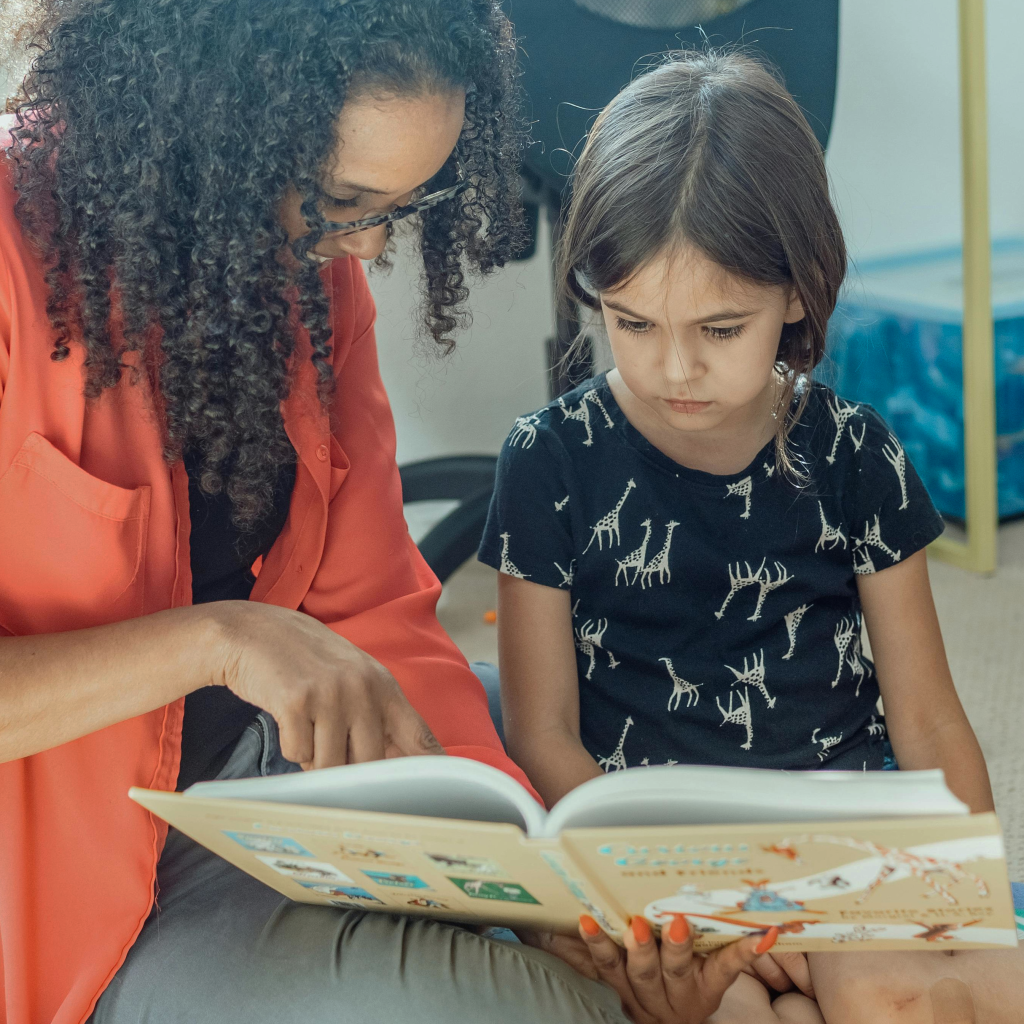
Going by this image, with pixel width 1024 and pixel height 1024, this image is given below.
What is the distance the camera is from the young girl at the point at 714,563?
978 mm

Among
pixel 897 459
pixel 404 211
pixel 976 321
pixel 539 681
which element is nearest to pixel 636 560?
pixel 539 681

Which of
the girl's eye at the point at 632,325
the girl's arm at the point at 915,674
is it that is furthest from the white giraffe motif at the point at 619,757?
the girl's eye at the point at 632,325

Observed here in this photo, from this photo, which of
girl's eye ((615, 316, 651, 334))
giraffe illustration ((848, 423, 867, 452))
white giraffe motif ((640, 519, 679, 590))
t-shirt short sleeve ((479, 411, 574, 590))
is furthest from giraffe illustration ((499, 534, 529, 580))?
giraffe illustration ((848, 423, 867, 452))

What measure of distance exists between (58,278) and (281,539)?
0.91 ft

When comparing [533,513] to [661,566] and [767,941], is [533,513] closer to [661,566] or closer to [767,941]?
[661,566]

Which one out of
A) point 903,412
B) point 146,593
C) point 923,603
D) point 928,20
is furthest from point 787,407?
point 928,20

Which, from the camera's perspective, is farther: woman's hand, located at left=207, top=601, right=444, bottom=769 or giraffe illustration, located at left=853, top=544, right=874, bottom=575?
giraffe illustration, located at left=853, top=544, right=874, bottom=575

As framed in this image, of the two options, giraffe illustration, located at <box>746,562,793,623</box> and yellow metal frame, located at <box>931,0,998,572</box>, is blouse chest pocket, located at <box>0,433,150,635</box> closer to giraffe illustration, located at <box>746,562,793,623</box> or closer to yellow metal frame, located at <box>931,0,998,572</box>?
giraffe illustration, located at <box>746,562,793,623</box>

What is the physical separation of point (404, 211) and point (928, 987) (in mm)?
672

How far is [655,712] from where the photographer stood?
3.34ft

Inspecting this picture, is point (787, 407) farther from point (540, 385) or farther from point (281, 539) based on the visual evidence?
point (540, 385)

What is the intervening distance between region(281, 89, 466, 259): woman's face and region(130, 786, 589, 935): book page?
0.40 meters

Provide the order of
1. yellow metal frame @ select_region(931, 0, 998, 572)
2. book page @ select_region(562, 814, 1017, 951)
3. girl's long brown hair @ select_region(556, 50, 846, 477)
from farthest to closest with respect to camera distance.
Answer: yellow metal frame @ select_region(931, 0, 998, 572) → girl's long brown hair @ select_region(556, 50, 846, 477) → book page @ select_region(562, 814, 1017, 951)

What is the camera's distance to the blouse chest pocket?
2.54 feet
